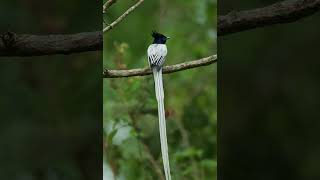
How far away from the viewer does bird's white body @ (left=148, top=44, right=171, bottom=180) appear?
2.16 meters

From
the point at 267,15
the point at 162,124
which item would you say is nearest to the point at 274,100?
the point at 267,15

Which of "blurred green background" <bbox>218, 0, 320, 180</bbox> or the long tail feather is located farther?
"blurred green background" <bbox>218, 0, 320, 180</bbox>

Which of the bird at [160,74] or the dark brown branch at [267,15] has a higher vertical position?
the dark brown branch at [267,15]

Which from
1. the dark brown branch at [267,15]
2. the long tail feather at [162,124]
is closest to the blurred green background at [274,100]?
the dark brown branch at [267,15]

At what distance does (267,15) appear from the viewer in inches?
88.4

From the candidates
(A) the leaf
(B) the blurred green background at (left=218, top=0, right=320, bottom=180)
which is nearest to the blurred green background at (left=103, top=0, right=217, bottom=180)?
(A) the leaf

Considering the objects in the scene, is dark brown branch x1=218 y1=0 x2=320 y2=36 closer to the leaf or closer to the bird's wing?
the bird's wing

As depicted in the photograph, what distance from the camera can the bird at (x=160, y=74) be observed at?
7.11 ft

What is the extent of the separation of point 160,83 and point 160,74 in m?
0.02
